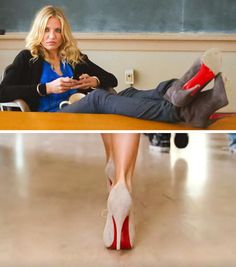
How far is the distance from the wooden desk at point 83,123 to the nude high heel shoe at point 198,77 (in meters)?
0.07

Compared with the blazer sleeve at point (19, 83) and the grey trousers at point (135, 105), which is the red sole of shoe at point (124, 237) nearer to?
the grey trousers at point (135, 105)

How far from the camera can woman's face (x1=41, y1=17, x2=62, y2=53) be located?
1.76 meters

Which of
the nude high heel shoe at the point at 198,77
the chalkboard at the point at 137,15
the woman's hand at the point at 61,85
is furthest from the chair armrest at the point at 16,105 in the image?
the chalkboard at the point at 137,15

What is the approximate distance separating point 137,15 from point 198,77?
2601 millimetres

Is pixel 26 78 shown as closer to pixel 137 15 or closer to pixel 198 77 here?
pixel 198 77

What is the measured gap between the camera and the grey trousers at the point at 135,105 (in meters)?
0.97

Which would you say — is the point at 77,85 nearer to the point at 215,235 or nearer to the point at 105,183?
the point at 105,183

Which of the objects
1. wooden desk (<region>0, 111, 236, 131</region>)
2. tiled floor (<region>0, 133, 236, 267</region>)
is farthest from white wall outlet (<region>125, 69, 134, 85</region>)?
wooden desk (<region>0, 111, 236, 131</region>)

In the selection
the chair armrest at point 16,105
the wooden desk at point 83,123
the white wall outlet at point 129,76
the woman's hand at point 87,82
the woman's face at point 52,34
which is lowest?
the white wall outlet at point 129,76

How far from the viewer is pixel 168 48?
3.39 m

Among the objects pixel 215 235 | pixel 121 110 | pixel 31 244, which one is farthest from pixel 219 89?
pixel 31 244

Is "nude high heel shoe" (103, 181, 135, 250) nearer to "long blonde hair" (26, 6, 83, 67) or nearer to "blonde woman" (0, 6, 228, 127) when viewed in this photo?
"blonde woman" (0, 6, 228, 127)

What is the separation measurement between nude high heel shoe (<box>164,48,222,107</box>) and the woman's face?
983 millimetres

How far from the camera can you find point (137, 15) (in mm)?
3344
